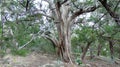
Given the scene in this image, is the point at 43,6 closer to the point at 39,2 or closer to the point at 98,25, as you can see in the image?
the point at 39,2

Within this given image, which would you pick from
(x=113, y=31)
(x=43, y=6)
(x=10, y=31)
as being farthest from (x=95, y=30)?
(x=10, y=31)

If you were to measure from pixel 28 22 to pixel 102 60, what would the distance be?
3.65 meters

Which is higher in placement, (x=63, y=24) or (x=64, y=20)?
(x=64, y=20)

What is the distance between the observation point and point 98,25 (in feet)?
20.6

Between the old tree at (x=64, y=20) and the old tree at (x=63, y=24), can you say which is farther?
the old tree at (x=63, y=24)

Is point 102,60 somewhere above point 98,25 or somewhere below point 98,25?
below

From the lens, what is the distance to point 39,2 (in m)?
6.22

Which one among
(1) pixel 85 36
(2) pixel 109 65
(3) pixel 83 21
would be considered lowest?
(2) pixel 109 65

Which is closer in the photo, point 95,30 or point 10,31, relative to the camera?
point 10,31

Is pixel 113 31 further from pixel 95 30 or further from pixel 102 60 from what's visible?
pixel 102 60

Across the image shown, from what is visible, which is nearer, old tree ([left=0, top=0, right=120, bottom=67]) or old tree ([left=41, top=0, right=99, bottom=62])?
old tree ([left=0, top=0, right=120, bottom=67])

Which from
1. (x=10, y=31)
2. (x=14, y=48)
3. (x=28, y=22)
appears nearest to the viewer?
(x=14, y=48)

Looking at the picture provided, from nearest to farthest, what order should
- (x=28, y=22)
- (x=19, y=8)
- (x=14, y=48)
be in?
(x=14, y=48)
(x=19, y=8)
(x=28, y=22)

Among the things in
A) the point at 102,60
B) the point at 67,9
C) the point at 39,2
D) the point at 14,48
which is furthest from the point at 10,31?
the point at 102,60
